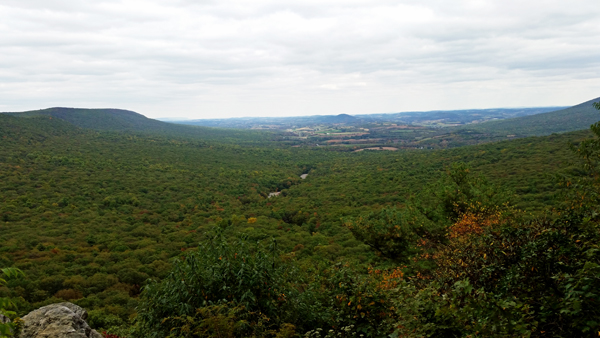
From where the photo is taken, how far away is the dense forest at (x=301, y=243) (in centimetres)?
567

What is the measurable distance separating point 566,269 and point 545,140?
72543mm

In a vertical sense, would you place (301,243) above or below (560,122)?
below

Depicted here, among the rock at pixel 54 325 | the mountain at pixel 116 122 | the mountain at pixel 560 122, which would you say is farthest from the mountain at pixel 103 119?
the mountain at pixel 560 122

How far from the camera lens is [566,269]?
223 inches

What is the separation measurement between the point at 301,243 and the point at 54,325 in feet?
76.1

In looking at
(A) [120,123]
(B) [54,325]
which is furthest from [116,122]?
(B) [54,325]

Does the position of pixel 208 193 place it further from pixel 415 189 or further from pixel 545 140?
pixel 545 140

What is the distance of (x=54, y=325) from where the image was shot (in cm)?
811

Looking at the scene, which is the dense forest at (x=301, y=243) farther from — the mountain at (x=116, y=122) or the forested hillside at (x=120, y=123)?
the mountain at (x=116, y=122)

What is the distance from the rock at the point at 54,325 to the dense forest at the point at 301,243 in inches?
53.0

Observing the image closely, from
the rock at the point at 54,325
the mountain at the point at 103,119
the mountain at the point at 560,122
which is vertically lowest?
the rock at the point at 54,325

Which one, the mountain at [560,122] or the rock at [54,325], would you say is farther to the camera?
the mountain at [560,122]

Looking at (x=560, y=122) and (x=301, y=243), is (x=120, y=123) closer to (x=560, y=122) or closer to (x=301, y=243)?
(x=301, y=243)

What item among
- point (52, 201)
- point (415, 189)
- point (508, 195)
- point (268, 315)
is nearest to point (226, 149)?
point (52, 201)
